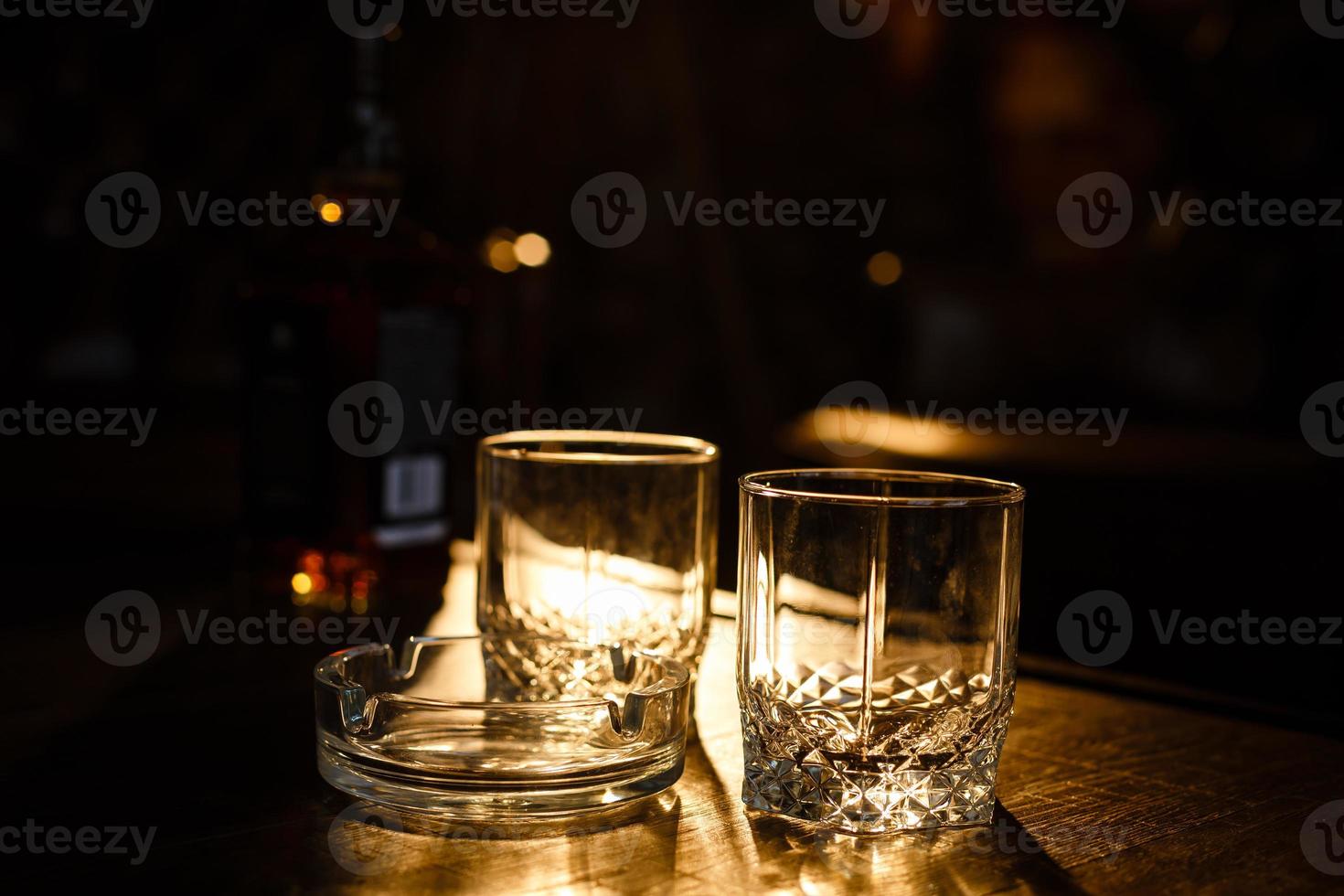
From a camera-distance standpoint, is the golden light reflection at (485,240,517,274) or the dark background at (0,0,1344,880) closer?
the dark background at (0,0,1344,880)

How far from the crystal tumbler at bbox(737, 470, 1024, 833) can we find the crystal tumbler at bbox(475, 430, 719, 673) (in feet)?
0.45

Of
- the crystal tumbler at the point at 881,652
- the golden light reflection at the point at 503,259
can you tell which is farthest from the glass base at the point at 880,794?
the golden light reflection at the point at 503,259

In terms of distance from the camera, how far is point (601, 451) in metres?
0.68

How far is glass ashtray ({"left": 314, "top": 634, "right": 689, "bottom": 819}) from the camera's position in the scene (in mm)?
484

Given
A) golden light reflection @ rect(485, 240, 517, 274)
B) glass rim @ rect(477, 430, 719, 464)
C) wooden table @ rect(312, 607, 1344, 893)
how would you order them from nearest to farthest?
wooden table @ rect(312, 607, 1344, 893)
glass rim @ rect(477, 430, 719, 464)
golden light reflection @ rect(485, 240, 517, 274)

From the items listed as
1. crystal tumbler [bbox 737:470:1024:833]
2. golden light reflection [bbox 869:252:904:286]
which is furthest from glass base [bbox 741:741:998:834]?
golden light reflection [bbox 869:252:904:286]

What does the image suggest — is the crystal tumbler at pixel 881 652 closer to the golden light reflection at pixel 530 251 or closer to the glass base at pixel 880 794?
the glass base at pixel 880 794

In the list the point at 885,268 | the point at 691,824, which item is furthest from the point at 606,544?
the point at 885,268

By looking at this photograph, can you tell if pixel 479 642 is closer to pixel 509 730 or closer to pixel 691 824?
pixel 509 730

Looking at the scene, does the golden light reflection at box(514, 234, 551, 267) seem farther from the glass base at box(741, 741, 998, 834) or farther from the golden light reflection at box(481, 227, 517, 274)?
the glass base at box(741, 741, 998, 834)

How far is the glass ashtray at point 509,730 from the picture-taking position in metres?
0.48

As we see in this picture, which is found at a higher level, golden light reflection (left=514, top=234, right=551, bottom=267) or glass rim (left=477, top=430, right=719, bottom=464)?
golden light reflection (left=514, top=234, right=551, bottom=267)

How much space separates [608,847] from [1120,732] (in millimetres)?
300

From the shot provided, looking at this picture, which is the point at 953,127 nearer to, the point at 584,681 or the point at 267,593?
the point at 267,593
